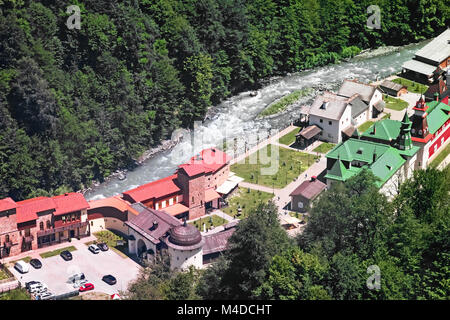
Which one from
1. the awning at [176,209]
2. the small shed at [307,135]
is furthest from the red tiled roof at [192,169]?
the small shed at [307,135]

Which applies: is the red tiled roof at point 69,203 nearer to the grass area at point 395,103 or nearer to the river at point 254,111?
the river at point 254,111

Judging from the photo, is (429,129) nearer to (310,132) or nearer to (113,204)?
(310,132)

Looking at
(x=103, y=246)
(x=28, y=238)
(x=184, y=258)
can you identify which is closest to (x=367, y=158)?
(x=184, y=258)

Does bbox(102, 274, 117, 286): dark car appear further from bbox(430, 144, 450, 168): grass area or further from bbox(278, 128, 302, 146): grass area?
bbox(430, 144, 450, 168): grass area

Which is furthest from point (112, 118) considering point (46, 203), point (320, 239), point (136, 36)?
point (320, 239)

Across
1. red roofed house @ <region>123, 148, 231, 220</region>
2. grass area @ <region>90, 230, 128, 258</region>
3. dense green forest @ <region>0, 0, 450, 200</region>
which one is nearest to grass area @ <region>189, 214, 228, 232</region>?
red roofed house @ <region>123, 148, 231, 220</region>

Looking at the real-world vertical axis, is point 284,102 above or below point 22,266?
below

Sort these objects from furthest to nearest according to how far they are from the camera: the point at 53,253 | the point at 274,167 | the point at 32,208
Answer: the point at 274,167
the point at 32,208
the point at 53,253
